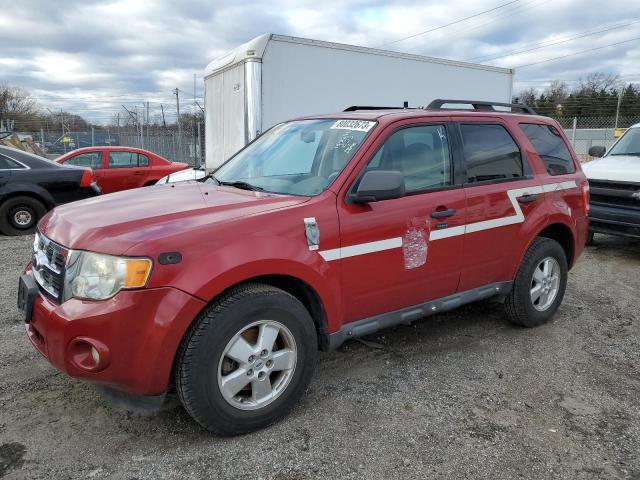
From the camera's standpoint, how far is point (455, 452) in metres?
2.81

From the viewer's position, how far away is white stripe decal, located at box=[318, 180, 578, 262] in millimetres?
3144

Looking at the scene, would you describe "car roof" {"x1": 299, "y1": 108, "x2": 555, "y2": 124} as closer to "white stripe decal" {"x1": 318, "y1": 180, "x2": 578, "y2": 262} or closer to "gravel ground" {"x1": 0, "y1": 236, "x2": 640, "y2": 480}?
"white stripe decal" {"x1": 318, "y1": 180, "x2": 578, "y2": 262}

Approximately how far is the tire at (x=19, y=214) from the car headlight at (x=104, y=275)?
6.83 meters

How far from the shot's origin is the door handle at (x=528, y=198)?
419 cm

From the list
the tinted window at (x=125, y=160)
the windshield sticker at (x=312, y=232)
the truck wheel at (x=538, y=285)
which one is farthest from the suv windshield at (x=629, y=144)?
the tinted window at (x=125, y=160)

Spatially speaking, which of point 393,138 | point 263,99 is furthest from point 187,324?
point 263,99

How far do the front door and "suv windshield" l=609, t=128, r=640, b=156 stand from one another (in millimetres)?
5888

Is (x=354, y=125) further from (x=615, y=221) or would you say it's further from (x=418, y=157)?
(x=615, y=221)

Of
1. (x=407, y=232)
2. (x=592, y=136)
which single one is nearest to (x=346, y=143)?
(x=407, y=232)

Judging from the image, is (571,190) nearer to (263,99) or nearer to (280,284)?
(280,284)

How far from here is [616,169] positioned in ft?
24.5

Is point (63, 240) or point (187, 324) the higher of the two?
point (63, 240)

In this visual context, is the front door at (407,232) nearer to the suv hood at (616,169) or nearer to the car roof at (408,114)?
the car roof at (408,114)

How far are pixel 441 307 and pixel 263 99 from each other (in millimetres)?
5246
